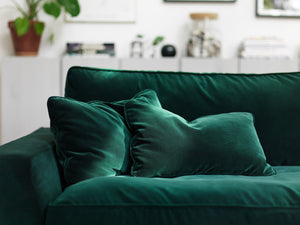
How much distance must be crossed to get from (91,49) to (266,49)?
1.48 metres

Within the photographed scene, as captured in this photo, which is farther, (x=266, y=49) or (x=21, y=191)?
(x=266, y=49)

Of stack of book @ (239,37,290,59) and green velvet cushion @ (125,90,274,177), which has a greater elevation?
stack of book @ (239,37,290,59)

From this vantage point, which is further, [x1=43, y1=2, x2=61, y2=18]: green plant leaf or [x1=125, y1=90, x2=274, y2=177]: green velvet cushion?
[x1=43, y1=2, x2=61, y2=18]: green plant leaf

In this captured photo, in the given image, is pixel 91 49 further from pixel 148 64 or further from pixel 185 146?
pixel 185 146

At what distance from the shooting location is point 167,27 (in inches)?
152

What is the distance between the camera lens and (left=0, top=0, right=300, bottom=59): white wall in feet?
12.6

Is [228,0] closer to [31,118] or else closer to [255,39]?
[255,39]

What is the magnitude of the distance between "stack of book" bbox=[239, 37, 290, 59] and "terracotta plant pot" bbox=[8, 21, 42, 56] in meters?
1.78

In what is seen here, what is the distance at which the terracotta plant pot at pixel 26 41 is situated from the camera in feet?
11.8

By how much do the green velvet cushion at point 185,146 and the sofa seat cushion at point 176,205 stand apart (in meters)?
0.29

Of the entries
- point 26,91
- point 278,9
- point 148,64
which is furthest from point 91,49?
point 278,9

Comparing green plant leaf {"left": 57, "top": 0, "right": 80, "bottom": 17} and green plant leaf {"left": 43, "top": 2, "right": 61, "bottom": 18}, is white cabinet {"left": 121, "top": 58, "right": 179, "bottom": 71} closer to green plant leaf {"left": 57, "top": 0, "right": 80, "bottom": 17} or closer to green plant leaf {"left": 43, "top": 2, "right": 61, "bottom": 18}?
green plant leaf {"left": 57, "top": 0, "right": 80, "bottom": 17}

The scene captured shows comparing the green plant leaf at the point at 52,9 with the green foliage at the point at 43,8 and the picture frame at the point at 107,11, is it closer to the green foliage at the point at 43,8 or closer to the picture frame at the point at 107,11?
the green foliage at the point at 43,8

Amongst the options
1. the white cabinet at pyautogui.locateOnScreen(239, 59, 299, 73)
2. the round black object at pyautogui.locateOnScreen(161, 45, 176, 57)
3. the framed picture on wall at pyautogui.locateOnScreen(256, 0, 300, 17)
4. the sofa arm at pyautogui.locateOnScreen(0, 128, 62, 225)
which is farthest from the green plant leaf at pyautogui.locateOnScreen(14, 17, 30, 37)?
the sofa arm at pyautogui.locateOnScreen(0, 128, 62, 225)
